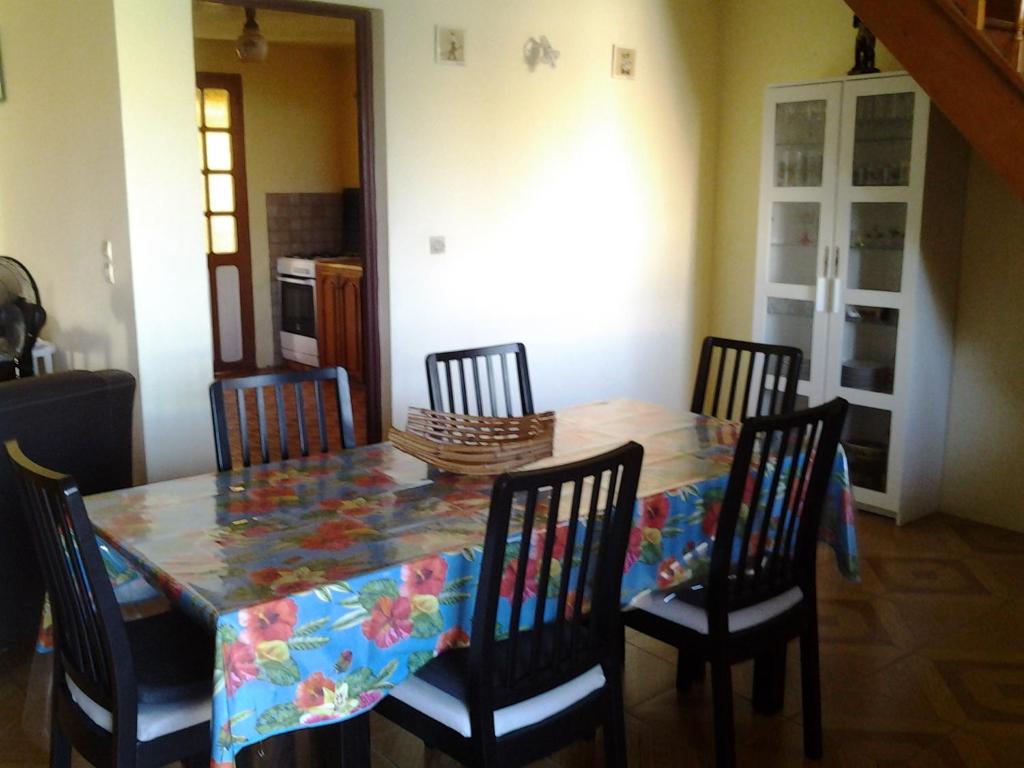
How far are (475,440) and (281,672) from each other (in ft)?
3.15

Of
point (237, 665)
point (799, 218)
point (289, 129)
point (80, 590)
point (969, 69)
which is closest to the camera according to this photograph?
point (237, 665)

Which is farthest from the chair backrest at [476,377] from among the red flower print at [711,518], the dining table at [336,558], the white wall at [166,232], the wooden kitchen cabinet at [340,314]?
the wooden kitchen cabinet at [340,314]

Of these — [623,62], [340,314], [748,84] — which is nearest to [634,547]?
[623,62]

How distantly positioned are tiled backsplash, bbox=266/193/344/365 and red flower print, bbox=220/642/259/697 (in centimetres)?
591

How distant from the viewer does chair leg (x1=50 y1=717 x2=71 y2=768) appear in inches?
79.7

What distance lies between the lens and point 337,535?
201cm

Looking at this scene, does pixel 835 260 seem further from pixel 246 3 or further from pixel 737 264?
pixel 246 3

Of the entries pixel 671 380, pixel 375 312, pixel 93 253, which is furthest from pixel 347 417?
pixel 671 380

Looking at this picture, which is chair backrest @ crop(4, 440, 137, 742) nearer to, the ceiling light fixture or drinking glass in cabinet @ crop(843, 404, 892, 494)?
drinking glass in cabinet @ crop(843, 404, 892, 494)

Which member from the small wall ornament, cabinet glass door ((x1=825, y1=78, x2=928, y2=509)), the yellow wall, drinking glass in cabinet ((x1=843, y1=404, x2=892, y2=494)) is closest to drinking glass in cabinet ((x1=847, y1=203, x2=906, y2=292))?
cabinet glass door ((x1=825, y1=78, x2=928, y2=509))

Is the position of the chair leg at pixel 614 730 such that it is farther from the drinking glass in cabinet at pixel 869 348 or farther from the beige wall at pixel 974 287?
the beige wall at pixel 974 287

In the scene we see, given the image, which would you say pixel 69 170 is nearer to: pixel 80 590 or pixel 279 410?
pixel 279 410

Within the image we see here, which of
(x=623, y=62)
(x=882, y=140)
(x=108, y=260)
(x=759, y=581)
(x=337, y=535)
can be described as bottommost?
(x=759, y=581)

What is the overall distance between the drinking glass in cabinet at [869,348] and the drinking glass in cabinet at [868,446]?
0.45ft
